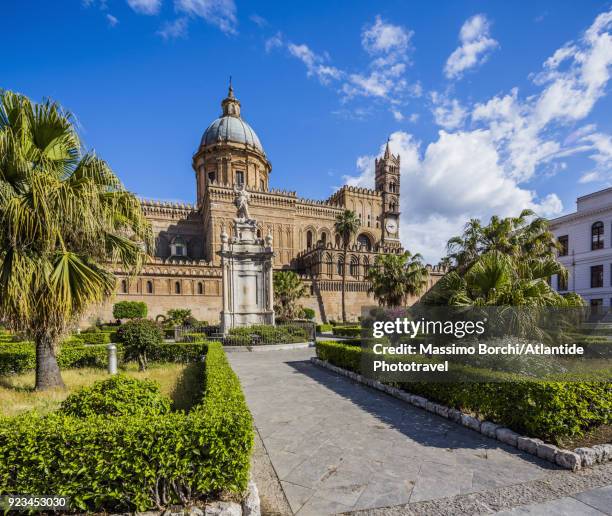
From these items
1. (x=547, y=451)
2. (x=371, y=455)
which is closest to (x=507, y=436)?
(x=547, y=451)

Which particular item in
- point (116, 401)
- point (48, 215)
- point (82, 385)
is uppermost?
point (48, 215)

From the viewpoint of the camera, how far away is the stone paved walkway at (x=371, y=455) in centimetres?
425

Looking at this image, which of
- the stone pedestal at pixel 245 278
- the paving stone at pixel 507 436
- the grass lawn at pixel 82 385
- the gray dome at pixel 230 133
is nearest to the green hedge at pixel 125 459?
the grass lawn at pixel 82 385

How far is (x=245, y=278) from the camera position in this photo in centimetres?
2255

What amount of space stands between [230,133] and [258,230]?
1802cm

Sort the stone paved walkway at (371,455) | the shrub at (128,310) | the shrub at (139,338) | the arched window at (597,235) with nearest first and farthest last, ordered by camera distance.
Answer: the stone paved walkway at (371,455) → the shrub at (139,338) → the arched window at (597,235) → the shrub at (128,310)

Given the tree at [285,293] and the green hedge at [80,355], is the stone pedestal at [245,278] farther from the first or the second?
the tree at [285,293]

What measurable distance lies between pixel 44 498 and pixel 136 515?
0.99 meters

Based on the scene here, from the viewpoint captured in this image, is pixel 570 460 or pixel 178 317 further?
pixel 178 317

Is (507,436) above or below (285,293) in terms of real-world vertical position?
below

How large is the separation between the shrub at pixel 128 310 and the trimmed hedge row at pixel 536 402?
35088 millimetres

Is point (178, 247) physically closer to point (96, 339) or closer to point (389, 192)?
point (96, 339)

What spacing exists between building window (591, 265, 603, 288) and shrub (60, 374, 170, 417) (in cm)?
3832

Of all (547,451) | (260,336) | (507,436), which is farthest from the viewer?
(260,336)
